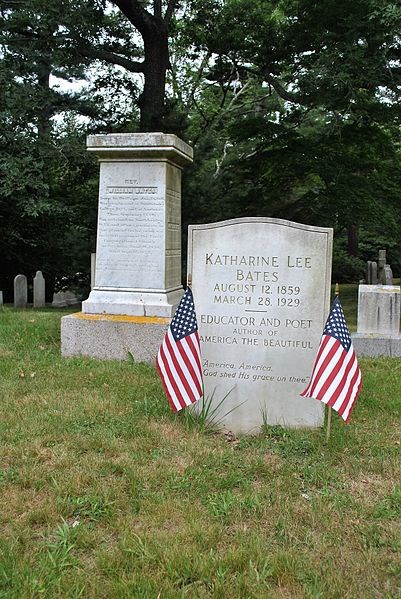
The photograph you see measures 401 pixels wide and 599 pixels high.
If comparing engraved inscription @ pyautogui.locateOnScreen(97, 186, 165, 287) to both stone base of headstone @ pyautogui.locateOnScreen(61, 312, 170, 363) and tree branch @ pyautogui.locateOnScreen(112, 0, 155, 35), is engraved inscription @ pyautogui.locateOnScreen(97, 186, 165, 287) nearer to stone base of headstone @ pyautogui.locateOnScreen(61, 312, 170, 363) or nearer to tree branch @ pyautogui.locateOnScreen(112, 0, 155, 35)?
stone base of headstone @ pyautogui.locateOnScreen(61, 312, 170, 363)

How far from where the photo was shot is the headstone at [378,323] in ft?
24.1

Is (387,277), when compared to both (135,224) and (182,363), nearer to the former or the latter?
(135,224)

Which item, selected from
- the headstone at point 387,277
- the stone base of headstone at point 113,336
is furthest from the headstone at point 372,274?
the stone base of headstone at point 113,336

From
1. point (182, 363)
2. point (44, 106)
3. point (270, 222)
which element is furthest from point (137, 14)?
point (182, 363)

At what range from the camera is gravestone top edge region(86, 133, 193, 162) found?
256 inches

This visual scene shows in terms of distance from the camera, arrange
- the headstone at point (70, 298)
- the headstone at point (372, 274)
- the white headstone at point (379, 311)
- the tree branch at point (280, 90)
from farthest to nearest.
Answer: the headstone at point (372, 274)
the headstone at point (70, 298)
the tree branch at point (280, 90)
the white headstone at point (379, 311)

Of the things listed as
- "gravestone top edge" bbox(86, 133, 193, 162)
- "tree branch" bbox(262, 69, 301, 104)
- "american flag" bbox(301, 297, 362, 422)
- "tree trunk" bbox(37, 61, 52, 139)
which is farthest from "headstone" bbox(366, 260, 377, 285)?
"american flag" bbox(301, 297, 362, 422)

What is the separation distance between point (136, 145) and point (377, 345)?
12.2ft

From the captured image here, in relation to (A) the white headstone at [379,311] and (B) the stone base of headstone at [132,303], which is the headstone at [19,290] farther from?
(A) the white headstone at [379,311]

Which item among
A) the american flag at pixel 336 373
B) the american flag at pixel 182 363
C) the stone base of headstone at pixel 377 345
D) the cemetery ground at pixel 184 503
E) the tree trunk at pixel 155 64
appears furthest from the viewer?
the tree trunk at pixel 155 64

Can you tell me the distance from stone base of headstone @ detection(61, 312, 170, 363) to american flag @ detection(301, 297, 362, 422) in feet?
8.55

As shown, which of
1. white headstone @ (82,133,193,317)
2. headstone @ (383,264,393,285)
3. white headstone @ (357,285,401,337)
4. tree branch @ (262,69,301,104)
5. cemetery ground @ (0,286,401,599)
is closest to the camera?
cemetery ground @ (0,286,401,599)

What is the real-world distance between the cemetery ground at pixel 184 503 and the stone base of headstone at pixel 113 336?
128 cm

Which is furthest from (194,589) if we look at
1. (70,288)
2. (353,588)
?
(70,288)
